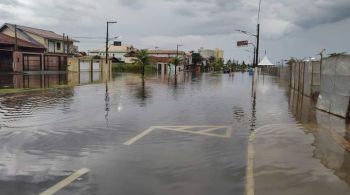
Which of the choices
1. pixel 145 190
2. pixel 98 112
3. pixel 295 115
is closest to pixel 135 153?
pixel 145 190

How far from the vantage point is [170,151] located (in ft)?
29.5

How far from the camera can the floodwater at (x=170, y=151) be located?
6.54 meters

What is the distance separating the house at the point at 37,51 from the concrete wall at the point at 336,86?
50.7 metres

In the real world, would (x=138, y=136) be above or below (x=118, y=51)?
below

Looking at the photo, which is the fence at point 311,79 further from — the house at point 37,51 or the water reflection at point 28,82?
the house at point 37,51

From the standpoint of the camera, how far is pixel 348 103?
14203mm

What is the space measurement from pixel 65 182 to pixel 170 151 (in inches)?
114

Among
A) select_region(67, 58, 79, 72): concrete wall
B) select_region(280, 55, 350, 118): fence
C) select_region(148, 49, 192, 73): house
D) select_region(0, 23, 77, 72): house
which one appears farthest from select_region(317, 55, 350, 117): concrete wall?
select_region(148, 49, 192, 73): house

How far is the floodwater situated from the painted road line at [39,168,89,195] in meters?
0.09

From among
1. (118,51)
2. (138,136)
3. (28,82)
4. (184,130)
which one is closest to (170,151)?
(138,136)

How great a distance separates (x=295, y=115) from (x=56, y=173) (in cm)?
1074

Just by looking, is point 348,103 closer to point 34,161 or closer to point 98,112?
point 98,112

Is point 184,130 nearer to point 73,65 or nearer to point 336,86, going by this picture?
point 336,86

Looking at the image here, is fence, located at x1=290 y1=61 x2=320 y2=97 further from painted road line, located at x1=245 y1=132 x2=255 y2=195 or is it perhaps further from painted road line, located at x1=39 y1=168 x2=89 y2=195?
painted road line, located at x1=39 y1=168 x2=89 y2=195
